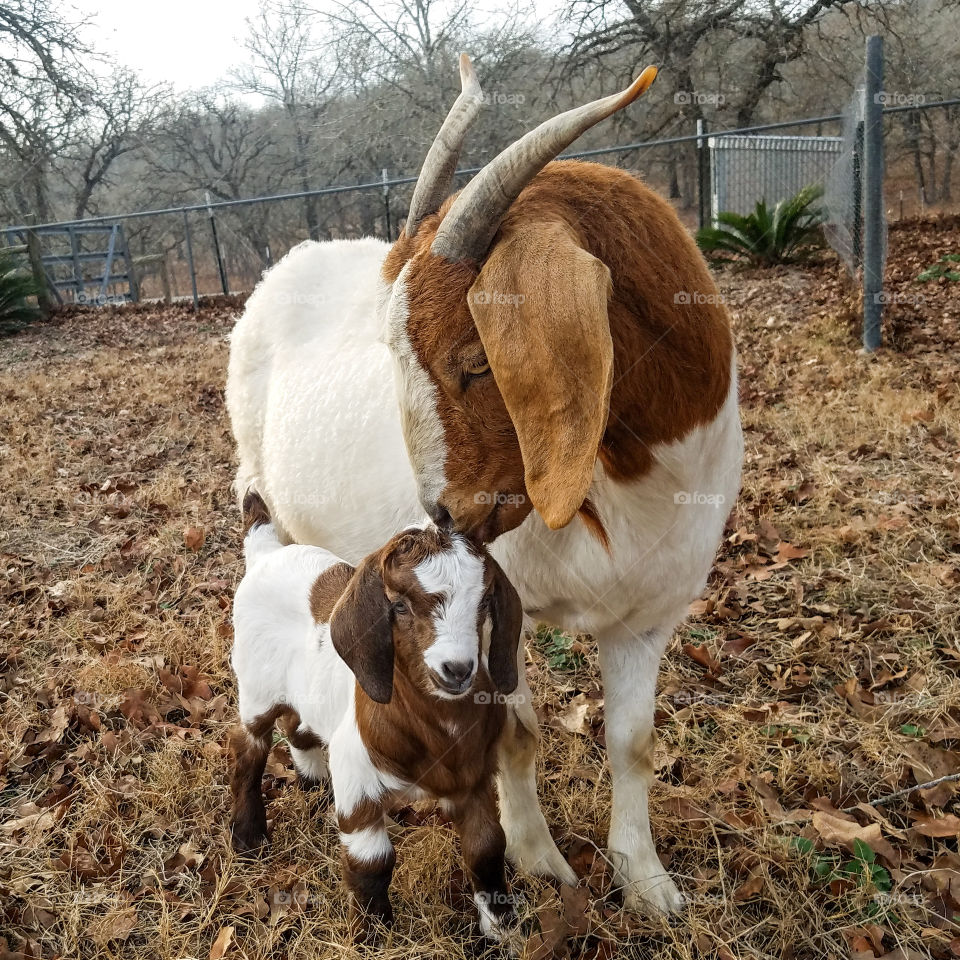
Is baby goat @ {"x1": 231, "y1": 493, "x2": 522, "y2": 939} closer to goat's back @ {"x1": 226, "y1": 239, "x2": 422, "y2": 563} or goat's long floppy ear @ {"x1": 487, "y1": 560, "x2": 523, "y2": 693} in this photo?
goat's long floppy ear @ {"x1": 487, "y1": 560, "x2": 523, "y2": 693}

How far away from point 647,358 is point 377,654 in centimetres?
94

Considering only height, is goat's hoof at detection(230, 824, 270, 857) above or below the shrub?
below

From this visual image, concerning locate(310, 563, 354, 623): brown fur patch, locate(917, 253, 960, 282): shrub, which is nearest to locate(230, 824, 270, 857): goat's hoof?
locate(310, 563, 354, 623): brown fur patch

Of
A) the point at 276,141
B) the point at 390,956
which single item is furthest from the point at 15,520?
the point at 276,141

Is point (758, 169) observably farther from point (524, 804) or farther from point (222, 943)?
point (222, 943)

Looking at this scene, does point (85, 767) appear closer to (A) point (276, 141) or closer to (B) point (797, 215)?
(B) point (797, 215)

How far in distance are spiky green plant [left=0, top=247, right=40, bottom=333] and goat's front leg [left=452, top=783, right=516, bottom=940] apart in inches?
566

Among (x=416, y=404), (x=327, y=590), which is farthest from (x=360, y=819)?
(x=416, y=404)

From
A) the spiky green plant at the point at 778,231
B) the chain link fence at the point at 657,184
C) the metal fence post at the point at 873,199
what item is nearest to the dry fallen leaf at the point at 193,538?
the chain link fence at the point at 657,184

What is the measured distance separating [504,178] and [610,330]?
1.17ft

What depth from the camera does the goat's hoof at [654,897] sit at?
7.76ft

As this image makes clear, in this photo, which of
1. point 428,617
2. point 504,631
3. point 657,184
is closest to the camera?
point 428,617

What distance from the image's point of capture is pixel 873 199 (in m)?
7.04

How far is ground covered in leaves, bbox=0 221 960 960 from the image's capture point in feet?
7.68
